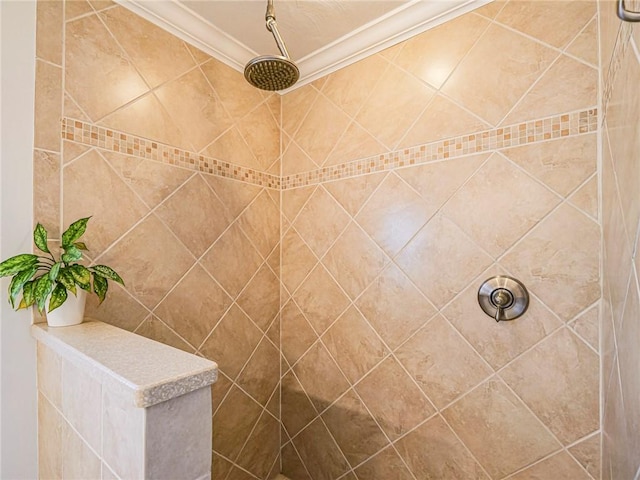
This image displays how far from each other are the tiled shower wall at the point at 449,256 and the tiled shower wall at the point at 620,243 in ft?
0.29

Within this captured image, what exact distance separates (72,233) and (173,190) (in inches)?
16.5

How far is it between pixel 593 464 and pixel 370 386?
710mm

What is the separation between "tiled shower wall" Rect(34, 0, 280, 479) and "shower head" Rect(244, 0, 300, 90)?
0.44m

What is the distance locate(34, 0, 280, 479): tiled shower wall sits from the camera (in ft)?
3.22

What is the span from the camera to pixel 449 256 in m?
1.12

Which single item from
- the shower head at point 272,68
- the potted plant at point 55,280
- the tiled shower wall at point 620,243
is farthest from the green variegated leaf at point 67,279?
the tiled shower wall at point 620,243

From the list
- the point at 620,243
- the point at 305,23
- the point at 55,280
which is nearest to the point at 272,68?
the point at 305,23

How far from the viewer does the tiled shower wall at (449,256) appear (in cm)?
93

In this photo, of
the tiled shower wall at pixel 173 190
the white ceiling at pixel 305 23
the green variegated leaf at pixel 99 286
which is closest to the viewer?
the green variegated leaf at pixel 99 286

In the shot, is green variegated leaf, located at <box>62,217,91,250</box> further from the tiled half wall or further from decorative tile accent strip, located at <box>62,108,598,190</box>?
decorative tile accent strip, located at <box>62,108,598,190</box>

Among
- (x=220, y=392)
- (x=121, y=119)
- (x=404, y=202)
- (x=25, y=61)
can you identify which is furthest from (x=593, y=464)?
(x=25, y=61)

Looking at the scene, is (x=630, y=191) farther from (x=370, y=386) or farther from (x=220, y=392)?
(x=220, y=392)

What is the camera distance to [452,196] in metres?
1.13

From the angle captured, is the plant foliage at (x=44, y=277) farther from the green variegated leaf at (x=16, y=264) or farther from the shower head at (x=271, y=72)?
the shower head at (x=271, y=72)
